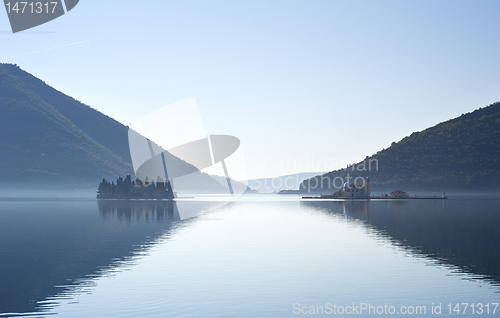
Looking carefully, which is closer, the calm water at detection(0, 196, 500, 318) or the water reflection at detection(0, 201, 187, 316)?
the calm water at detection(0, 196, 500, 318)

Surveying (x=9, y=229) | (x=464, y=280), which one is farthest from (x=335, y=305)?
(x=9, y=229)

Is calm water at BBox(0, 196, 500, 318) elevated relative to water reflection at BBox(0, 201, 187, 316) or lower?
lower

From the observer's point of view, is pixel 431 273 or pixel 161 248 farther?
pixel 161 248

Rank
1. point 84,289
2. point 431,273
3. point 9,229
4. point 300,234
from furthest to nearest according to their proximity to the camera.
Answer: point 9,229 → point 300,234 → point 431,273 → point 84,289

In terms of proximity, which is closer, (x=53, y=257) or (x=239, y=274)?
(x=239, y=274)

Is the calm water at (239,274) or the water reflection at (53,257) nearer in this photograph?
the calm water at (239,274)

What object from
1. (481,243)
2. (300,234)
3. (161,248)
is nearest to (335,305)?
(161,248)

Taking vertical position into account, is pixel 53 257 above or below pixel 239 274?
above

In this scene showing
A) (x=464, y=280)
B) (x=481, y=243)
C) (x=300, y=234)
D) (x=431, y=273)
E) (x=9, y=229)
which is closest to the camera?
(x=464, y=280)

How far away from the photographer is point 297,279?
100.0ft

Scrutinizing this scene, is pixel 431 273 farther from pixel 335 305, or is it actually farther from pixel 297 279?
pixel 335 305

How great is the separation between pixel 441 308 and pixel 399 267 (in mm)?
11091

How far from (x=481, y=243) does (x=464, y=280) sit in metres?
20.2

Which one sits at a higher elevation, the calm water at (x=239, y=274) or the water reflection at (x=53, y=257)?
the water reflection at (x=53, y=257)
